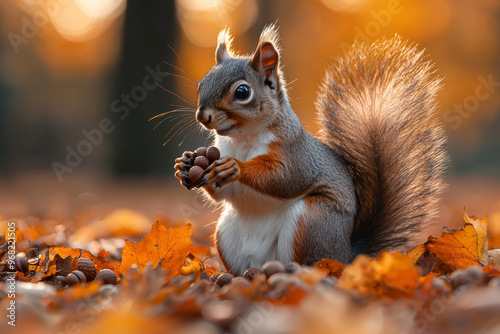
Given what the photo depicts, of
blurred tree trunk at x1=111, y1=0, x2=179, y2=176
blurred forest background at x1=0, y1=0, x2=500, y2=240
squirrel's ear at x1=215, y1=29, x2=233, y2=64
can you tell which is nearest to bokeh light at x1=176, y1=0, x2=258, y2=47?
blurred forest background at x1=0, y1=0, x2=500, y2=240

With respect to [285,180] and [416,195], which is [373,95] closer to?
[416,195]

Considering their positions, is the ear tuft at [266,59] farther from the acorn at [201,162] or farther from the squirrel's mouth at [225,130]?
the acorn at [201,162]

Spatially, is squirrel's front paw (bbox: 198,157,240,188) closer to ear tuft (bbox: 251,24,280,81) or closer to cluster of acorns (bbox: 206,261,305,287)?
cluster of acorns (bbox: 206,261,305,287)

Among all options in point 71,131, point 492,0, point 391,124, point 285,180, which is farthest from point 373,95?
point 71,131

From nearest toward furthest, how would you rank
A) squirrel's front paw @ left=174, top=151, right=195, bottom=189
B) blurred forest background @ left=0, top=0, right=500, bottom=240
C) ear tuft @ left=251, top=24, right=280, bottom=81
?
squirrel's front paw @ left=174, top=151, right=195, bottom=189
ear tuft @ left=251, top=24, right=280, bottom=81
blurred forest background @ left=0, top=0, right=500, bottom=240

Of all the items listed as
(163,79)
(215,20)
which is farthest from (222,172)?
(215,20)

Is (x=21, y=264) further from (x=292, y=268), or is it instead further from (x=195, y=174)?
(x=292, y=268)
